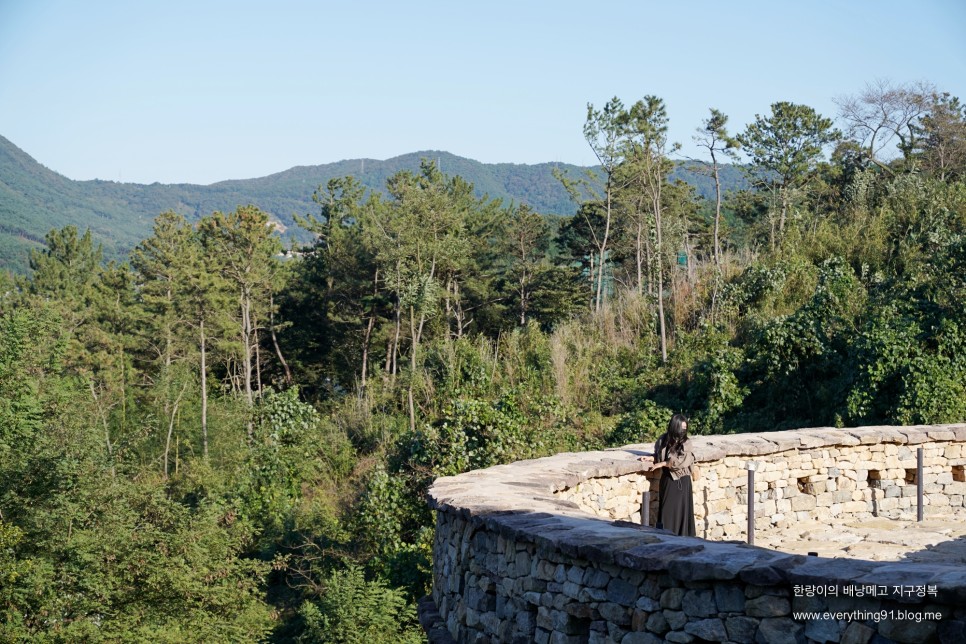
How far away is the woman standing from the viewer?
6676mm

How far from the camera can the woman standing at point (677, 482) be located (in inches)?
263

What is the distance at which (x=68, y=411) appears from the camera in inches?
706

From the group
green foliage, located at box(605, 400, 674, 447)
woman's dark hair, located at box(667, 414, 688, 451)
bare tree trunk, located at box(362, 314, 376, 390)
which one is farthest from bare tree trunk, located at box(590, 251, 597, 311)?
woman's dark hair, located at box(667, 414, 688, 451)

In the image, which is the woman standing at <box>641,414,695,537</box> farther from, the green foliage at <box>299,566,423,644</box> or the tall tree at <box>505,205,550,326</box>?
the tall tree at <box>505,205,550,326</box>

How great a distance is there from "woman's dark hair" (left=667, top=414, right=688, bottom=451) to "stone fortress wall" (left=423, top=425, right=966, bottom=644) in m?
0.54

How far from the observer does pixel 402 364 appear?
102 feet

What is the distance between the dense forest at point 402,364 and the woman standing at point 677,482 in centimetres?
526

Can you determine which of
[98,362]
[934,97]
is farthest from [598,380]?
[98,362]

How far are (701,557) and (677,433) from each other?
298 centimetres

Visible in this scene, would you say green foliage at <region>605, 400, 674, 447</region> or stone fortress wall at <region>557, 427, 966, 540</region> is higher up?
stone fortress wall at <region>557, 427, 966, 540</region>

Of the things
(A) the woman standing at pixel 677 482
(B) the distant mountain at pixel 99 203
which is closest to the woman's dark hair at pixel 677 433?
(A) the woman standing at pixel 677 482

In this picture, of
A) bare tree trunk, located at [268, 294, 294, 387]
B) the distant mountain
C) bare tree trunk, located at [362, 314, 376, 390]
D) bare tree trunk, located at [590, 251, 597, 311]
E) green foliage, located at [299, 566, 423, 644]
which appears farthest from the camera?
the distant mountain

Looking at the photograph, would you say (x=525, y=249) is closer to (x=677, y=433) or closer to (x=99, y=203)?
(x=677, y=433)

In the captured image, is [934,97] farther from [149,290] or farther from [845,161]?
[149,290]
